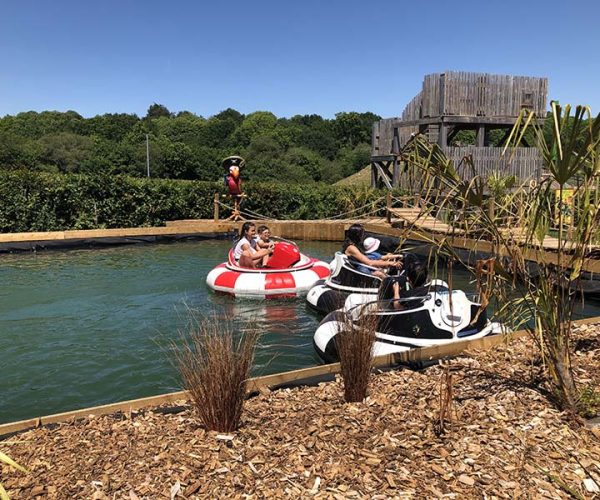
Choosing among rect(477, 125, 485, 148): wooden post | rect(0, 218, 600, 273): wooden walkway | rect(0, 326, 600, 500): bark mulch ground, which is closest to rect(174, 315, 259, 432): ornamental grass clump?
rect(0, 326, 600, 500): bark mulch ground

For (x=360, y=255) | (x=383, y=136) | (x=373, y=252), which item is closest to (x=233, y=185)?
(x=383, y=136)

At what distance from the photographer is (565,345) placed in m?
3.51

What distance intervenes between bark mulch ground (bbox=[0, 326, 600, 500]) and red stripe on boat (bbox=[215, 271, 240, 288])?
593 cm

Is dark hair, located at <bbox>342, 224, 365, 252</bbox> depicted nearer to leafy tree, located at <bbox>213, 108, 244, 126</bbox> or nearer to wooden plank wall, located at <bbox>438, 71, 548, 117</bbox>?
wooden plank wall, located at <bbox>438, 71, 548, 117</bbox>

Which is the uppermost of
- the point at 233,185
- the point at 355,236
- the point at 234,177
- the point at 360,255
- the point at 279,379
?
the point at 234,177

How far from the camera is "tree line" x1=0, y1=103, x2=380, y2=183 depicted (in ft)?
198

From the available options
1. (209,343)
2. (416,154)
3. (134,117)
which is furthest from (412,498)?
(134,117)

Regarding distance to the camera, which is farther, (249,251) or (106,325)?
(249,251)

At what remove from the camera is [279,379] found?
455 cm

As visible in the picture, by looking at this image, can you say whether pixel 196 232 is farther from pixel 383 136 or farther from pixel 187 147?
pixel 187 147

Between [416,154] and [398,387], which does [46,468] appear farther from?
[416,154]

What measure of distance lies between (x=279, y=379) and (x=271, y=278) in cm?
544

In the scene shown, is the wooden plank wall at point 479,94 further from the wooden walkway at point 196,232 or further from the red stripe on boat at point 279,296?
the red stripe on boat at point 279,296

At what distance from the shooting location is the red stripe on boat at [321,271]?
414 inches
